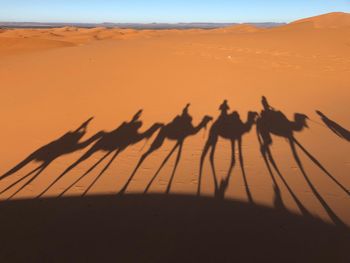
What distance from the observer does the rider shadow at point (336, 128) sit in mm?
10021

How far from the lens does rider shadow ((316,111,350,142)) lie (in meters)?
10.0

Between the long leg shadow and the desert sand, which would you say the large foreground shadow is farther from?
the desert sand

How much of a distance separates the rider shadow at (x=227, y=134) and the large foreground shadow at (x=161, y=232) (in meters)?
0.65

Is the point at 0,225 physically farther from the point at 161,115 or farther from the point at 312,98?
the point at 312,98

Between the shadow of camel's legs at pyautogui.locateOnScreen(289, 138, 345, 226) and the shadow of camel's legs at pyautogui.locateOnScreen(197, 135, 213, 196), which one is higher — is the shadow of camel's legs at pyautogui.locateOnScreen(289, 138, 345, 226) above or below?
above

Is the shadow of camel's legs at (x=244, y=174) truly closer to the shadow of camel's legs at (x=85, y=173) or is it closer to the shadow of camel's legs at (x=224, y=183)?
the shadow of camel's legs at (x=224, y=183)

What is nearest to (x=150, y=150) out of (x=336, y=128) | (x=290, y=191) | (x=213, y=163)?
(x=213, y=163)

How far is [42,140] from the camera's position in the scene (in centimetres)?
1009

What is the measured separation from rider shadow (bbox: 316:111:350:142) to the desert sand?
0.37 feet

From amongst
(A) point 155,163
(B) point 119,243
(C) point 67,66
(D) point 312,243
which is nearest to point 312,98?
(A) point 155,163

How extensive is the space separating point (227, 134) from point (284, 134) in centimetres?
155

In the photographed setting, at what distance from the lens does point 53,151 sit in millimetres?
9273

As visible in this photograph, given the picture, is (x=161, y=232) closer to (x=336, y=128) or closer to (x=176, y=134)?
(x=176, y=134)

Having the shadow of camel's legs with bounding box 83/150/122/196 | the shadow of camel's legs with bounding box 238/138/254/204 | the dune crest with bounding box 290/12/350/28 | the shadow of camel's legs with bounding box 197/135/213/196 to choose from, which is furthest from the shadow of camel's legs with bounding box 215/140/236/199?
the dune crest with bounding box 290/12/350/28
